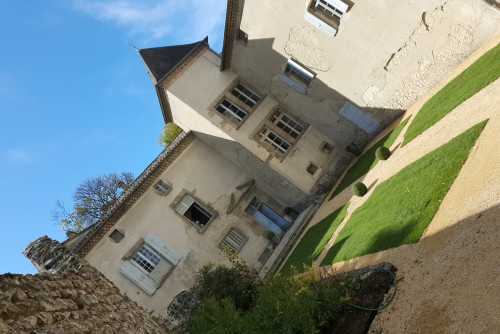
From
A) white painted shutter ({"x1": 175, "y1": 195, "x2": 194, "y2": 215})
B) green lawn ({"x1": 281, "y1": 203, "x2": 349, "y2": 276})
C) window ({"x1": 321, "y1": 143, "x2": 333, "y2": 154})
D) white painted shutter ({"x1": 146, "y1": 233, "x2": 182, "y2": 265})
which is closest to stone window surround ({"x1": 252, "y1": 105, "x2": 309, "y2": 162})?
window ({"x1": 321, "y1": 143, "x2": 333, "y2": 154})

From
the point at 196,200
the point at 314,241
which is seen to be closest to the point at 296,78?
the point at 314,241

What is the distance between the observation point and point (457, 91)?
439 inches

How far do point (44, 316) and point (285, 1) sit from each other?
13.6 meters

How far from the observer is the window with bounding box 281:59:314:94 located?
16594 mm

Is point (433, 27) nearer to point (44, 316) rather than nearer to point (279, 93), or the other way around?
point (279, 93)

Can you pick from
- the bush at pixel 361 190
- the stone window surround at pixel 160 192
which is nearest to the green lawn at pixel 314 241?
the bush at pixel 361 190

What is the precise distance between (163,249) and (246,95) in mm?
9538

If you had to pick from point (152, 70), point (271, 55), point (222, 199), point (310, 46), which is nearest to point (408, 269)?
point (310, 46)

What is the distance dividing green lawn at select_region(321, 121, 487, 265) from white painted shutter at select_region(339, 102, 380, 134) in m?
5.77

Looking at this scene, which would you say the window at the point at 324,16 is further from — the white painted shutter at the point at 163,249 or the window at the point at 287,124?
the white painted shutter at the point at 163,249

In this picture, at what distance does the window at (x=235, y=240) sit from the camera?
68.7 ft

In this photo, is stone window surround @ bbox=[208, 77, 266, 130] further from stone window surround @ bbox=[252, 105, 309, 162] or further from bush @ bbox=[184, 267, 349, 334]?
bush @ bbox=[184, 267, 349, 334]

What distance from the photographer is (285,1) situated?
14.5 m

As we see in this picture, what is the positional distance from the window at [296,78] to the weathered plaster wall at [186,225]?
6520 millimetres
